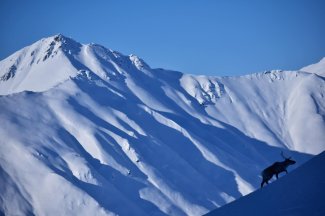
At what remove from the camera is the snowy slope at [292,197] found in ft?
51.3

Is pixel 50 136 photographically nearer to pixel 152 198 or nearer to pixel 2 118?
pixel 2 118

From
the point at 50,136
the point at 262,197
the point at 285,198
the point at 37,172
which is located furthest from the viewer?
the point at 50,136

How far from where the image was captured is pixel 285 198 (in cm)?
1738

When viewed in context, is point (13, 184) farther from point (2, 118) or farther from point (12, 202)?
point (2, 118)

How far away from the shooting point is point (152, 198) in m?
185

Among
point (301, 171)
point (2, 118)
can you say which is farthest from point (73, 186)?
point (301, 171)

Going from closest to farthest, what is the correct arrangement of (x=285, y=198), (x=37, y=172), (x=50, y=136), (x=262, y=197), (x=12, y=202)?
(x=285, y=198) < (x=262, y=197) < (x=12, y=202) < (x=37, y=172) < (x=50, y=136)

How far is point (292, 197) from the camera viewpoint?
1708cm

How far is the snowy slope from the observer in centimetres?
1564

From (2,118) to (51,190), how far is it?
45476 mm

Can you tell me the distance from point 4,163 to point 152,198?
181 feet

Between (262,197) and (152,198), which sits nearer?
(262,197)

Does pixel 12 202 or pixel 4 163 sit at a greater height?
pixel 4 163

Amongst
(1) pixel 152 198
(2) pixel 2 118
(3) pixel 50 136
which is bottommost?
(1) pixel 152 198
